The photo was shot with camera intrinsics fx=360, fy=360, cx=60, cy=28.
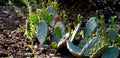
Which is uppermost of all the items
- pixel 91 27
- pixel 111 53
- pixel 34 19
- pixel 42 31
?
pixel 34 19

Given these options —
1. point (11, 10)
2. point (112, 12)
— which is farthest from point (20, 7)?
point (112, 12)

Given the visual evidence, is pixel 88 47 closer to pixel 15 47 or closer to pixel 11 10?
pixel 15 47

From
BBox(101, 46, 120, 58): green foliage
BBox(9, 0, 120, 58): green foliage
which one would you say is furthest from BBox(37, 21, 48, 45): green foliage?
BBox(101, 46, 120, 58): green foliage

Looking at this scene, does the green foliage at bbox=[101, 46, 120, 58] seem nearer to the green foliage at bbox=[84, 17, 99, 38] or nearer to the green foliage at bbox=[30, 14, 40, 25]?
the green foliage at bbox=[84, 17, 99, 38]

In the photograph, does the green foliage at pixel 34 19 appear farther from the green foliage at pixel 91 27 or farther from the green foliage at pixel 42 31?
the green foliage at pixel 91 27

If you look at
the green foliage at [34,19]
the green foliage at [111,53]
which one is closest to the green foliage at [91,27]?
the green foliage at [111,53]

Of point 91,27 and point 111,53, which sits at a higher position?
point 91,27

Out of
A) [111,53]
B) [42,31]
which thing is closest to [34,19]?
[42,31]

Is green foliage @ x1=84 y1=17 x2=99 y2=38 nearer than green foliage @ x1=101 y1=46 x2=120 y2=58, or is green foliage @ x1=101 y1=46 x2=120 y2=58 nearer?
green foliage @ x1=101 y1=46 x2=120 y2=58

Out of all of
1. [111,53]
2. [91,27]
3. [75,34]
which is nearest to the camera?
[111,53]

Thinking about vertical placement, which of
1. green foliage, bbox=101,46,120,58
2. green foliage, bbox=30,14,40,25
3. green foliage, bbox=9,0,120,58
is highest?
green foliage, bbox=30,14,40,25

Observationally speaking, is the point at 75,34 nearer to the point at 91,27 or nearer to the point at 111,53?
the point at 91,27

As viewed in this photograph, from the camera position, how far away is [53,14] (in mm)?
4027

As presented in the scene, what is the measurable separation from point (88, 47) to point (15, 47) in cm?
80
